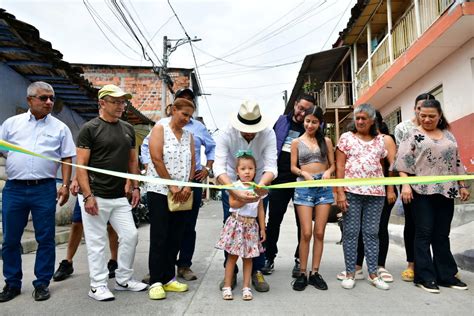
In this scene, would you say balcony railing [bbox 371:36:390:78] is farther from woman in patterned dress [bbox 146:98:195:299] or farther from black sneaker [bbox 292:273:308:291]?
woman in patterned dress [bbox 146:98:195:299]

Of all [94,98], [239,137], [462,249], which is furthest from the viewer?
[94,98]

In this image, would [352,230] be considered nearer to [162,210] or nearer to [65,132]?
[162,210]

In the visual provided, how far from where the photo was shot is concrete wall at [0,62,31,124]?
261 inches

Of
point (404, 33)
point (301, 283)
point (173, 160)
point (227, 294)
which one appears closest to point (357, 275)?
point (301, 283)

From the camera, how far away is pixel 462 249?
4.78 m

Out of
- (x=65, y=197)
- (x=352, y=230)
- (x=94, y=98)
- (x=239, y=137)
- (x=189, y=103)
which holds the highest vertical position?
(x=94, y=98)

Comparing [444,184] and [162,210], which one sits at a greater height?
[444,184]

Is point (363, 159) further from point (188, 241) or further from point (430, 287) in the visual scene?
point (188, 241)

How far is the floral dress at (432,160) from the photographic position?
12.1ft

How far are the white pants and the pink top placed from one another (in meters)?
2.10

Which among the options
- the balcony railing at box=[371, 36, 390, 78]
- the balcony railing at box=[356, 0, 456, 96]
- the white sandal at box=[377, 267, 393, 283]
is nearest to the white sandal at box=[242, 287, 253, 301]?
the white sandal at box=[377, 267, 393, 283]

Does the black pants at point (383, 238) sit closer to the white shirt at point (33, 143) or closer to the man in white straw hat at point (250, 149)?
the man in white straw hat at point (250, 149)

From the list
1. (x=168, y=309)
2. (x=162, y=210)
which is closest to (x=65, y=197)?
Answer: (x=162, y=210)

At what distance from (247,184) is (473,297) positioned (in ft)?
7.12
